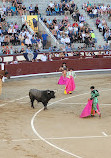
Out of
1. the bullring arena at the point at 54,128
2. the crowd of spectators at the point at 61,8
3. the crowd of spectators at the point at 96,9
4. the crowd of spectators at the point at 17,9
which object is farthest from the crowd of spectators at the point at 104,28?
the bullring arena at the point at 54,128

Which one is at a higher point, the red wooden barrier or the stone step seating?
the stone step seating

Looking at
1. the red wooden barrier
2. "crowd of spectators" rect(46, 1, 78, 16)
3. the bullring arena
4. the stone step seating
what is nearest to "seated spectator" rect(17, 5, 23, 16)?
the stone step seating

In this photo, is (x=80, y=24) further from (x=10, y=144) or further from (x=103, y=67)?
(x=10, y=144)

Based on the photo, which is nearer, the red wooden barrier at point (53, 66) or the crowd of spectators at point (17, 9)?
the red wooden barrier at point (53, 66)

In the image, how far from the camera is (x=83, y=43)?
29219 millimetres

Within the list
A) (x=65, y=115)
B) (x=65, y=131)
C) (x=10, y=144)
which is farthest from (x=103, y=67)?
(x=10, y=144)

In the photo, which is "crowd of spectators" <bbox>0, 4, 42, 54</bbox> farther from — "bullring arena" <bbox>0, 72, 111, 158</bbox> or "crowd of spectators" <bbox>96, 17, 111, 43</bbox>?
"bullring arena" <bbox>0, 72, 111, 158</bbox>

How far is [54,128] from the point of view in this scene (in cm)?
1320

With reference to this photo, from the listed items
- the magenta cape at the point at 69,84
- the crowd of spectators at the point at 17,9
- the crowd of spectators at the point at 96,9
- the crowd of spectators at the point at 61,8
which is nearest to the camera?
the magenta cape at the point at 69,84

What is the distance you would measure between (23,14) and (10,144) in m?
18.3

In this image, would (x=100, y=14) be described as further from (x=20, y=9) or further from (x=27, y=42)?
(x=27, y=42)

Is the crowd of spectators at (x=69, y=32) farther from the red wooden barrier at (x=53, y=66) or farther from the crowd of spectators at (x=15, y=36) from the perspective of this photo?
the red wooden barrier at (x=53, y=66)

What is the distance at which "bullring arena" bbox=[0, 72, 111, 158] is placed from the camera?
1094 centimetres

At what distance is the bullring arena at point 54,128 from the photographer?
35.9 ft
